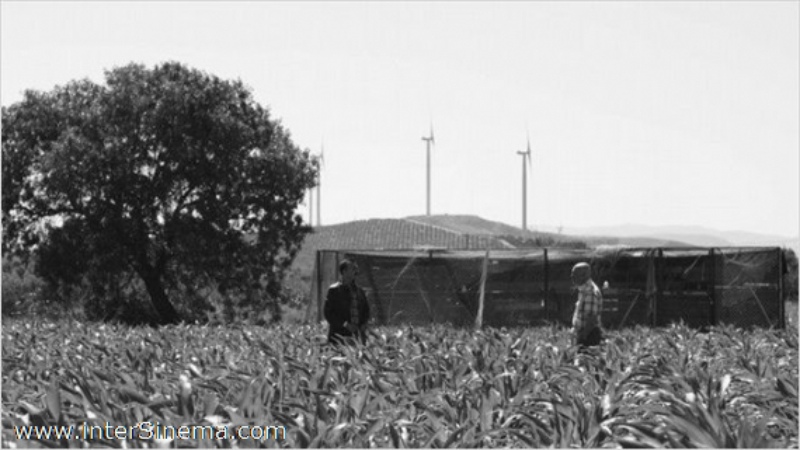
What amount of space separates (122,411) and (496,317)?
17.2 metres

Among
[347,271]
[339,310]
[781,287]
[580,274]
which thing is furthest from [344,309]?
[781,287]

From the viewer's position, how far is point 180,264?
44.8 m

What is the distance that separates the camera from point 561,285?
2258 centimetres

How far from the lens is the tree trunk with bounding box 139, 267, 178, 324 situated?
43.8 m

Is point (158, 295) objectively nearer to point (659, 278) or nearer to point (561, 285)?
point (561, 285)

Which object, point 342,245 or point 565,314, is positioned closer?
point 565,314

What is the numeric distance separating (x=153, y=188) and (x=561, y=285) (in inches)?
977

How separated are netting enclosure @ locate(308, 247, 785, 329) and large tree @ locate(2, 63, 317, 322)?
2103 cm

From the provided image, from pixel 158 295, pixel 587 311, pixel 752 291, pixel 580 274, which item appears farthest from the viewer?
pixel 158 295

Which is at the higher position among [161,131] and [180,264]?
[161,131]

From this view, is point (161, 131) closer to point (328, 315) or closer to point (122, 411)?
point (328, 315)

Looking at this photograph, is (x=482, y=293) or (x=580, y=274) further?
(x=482, y=293)

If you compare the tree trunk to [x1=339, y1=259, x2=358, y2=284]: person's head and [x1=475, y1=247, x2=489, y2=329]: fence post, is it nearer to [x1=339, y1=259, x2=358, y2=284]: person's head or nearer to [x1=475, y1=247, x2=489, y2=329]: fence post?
[x1=475, y1=247, x2=489, y2=329]: fence post

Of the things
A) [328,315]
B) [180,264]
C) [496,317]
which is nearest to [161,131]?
[180,264]
